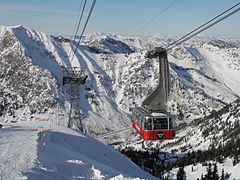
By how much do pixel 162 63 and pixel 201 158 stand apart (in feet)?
551

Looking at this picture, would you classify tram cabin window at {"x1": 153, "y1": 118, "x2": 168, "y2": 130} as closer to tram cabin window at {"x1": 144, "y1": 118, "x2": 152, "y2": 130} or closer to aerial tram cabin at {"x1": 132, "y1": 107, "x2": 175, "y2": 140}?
aerial tram cabin at {"x1": 132, "y1": 107, "x2": 175, "y2": 140}

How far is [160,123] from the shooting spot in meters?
35.2

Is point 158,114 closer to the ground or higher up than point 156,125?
higher up

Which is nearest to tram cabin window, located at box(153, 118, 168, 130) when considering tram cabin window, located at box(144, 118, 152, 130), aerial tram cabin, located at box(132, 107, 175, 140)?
aerial tram cabin, located at box(132, 107, 175, 140)

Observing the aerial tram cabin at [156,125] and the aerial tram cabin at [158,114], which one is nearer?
the aerial tram cabin at [158,114]

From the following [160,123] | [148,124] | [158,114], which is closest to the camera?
[148,124]

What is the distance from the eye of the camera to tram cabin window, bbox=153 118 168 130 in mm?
34875

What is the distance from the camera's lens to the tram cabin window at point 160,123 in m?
34.9

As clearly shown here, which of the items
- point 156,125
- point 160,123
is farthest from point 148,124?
point 160,123

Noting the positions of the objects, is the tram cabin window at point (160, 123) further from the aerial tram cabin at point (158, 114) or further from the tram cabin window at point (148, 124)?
the tram cabin window at point (148, 124)

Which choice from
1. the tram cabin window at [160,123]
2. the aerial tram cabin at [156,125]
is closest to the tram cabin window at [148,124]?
the aerial tram cabin at [156,125]

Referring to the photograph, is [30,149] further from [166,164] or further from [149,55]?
[166,164]

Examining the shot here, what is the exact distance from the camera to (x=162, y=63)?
33281mm

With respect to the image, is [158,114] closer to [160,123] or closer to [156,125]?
[160,123]
